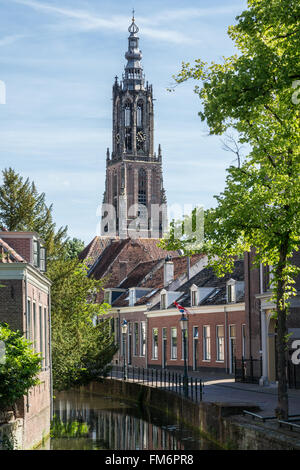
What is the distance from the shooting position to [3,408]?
2052cm

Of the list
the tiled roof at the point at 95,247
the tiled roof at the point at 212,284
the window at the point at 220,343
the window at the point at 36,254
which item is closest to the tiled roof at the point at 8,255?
the window at the point at 36,254

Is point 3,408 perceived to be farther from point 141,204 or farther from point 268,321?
point 141,204

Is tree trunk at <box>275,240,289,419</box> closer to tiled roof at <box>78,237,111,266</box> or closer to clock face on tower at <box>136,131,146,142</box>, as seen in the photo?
tiled roof at <box>78,237,111,266</box>

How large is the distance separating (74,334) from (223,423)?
1595cm

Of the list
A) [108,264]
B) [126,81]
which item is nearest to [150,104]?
[126,81]

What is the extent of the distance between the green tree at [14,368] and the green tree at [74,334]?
13.9 metres

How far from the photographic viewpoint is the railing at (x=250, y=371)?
121 ft

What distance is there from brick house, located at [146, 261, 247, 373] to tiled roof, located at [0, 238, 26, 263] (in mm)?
20831

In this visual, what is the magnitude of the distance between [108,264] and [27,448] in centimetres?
4913

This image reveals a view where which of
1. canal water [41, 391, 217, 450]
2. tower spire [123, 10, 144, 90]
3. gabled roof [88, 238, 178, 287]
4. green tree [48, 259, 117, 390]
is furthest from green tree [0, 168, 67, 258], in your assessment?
tower spire [123, 10, 144, 90]

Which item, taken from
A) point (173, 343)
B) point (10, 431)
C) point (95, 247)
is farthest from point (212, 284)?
point (95, 247)

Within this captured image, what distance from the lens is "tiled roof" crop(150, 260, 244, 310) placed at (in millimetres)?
46656

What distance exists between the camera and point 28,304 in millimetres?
24594

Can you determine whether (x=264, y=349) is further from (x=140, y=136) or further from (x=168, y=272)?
(x=140, y=136)
